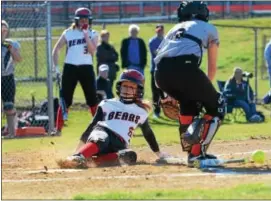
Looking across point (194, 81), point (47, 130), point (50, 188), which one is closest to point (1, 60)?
point (47, 130)

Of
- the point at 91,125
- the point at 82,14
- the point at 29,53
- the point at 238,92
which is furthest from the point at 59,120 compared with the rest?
the point at 29,53

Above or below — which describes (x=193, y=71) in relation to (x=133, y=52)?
above

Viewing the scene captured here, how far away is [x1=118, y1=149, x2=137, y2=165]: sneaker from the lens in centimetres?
1051

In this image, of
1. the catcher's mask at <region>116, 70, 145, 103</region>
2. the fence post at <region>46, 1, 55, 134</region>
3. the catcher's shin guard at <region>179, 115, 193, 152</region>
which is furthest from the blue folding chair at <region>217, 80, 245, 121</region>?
Result: the catcher's shin guard at <region>179, 115, 193, 152</region>

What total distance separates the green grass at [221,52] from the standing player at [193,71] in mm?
10252

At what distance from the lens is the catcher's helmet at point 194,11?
10352 millimetres

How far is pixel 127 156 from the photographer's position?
10.5 meters

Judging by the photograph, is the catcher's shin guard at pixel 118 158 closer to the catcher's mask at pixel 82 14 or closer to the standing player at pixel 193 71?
the standing player at pixel 193 71

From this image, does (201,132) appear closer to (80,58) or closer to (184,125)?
(184,125)

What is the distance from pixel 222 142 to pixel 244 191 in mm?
5114

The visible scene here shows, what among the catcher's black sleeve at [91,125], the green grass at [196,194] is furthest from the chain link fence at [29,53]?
the green grass at [196,194]

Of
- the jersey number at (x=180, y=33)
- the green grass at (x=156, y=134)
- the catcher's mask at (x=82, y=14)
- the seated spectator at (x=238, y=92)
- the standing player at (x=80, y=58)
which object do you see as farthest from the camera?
the seated spectator at (x=238, y=92)

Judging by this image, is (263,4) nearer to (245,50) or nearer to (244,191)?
(245,50)

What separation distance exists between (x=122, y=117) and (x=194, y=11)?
157 centimetres
